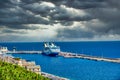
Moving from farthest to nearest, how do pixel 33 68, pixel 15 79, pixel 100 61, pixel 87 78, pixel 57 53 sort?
pixel 57 53 → pixel 100 61 → pixel 87 78 → pixel 33 68 → pixel 15 79

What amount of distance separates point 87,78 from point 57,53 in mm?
89861

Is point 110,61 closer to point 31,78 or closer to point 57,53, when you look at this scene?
point 57,53

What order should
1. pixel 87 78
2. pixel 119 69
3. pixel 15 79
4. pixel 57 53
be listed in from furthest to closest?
pixel 57 53
pixel 119 69
pixel 87 78
pixel 15 79

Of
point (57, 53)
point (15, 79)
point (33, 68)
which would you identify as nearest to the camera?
point (15, 79)

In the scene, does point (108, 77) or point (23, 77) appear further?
point (108, 77)

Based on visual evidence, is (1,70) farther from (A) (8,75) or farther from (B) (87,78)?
(B) (87,78)

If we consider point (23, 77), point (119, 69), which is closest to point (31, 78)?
point (23, 77)

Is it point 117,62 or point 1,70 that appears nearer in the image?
point 1,70

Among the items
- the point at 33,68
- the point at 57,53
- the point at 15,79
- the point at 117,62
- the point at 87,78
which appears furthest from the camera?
the point at 57,53

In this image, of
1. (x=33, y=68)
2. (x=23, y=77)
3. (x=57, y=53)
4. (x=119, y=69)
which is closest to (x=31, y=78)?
(x=23, y=77)

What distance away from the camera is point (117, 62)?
134 m

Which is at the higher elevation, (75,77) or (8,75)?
(8,75)

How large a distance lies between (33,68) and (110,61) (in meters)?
83.7

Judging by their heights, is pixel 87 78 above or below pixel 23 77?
below
